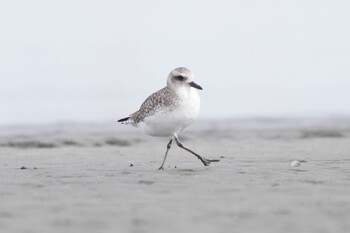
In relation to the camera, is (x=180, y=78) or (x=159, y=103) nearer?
(x=159, y=103)

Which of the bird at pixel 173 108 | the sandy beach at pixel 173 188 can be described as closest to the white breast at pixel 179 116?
the bird at pixel 173 108

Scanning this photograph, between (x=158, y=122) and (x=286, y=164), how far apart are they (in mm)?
1780

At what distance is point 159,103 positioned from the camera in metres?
11.2

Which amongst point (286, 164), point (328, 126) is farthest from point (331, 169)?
point (328, 126)

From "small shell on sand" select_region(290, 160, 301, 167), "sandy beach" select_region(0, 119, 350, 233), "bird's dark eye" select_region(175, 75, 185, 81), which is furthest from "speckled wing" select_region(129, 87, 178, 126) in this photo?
"small shell on sand" select_region(290, 160, 301, 167)

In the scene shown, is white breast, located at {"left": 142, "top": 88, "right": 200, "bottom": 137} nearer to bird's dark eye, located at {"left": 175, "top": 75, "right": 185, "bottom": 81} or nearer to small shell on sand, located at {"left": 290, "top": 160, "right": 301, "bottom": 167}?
bird's dark eye, located at {"left": 175, "top": 75, "right": 185, "bottom": 81}

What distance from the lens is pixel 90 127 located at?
70.9 ft

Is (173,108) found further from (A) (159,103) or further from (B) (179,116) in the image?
(A) (159,103)

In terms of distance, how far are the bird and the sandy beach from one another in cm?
52

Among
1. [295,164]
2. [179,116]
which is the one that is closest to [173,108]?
[179,116]

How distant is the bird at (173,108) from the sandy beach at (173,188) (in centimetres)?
52

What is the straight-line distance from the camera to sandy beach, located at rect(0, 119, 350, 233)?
6.44 meters

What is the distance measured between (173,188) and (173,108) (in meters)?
2.82

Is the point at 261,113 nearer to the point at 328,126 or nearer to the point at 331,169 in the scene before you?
the point at 328,126
